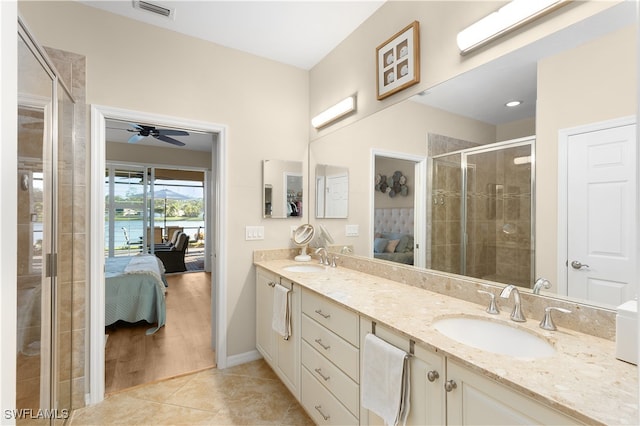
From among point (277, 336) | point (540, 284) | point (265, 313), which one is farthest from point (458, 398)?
point (265, 313)

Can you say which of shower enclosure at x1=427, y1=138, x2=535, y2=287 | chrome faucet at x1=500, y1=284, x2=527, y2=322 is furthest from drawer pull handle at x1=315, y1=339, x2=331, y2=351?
chrome faucet at x1=500, y1=284, x2=527, y2=322

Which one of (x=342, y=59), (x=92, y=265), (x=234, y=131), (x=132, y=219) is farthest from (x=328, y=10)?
(x=132, y=219)

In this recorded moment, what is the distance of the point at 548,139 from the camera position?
1.25 m

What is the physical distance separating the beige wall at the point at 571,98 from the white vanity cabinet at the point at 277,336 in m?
1.33

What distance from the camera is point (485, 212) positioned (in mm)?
1489

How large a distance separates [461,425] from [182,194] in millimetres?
6953

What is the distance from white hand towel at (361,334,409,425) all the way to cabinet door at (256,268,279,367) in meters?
1.09

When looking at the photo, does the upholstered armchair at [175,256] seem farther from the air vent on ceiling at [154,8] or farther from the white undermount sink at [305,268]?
the air vent on ceiling at [154,8]

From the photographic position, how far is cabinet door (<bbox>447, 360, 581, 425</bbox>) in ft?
2.51

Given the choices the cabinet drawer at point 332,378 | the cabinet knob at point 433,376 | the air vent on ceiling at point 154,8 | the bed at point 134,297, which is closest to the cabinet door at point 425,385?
the cabinet knob at point 433,376

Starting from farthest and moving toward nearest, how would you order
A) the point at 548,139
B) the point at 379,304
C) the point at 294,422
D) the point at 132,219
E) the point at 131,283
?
the point at 132,219, the point at 131,283, the point at 294,422, the point at 379,304, the point at 548,139

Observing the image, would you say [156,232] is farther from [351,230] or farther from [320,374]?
[320,374]

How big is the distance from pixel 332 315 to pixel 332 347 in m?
0.16

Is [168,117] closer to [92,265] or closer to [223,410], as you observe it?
[92,265]
